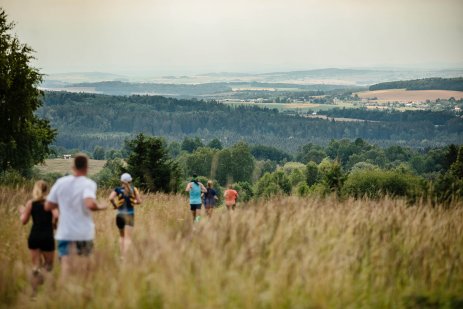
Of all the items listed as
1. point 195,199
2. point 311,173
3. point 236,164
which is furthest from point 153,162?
point 236,164

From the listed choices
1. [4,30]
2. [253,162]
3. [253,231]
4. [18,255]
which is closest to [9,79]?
[4,30]

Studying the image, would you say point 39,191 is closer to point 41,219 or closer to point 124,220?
point 41,219

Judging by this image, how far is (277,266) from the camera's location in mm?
8156

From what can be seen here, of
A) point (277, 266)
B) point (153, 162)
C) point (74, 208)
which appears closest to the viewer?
point (277, 266)

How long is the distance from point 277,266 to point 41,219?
10.8 feet

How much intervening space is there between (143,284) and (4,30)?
31858 millimetres

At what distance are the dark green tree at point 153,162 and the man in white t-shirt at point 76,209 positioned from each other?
137 feet

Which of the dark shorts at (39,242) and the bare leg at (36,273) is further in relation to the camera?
the dark shorts at (39,242)

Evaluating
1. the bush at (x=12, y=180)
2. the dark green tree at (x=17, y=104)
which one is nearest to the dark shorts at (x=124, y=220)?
the bush at (x=12, y=180)

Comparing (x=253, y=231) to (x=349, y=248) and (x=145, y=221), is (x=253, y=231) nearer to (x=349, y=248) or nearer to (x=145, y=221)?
(x=349, y=248)

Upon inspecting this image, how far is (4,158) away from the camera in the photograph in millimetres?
38625

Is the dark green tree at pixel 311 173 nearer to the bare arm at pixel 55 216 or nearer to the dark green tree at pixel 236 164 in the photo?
the dark green tree at pixel 236 164

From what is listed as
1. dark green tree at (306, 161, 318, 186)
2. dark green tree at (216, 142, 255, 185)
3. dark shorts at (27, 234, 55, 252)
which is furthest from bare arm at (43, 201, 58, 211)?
dark green tree at (216, 142, 255, 185)

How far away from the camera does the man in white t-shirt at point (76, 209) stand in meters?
8.70
